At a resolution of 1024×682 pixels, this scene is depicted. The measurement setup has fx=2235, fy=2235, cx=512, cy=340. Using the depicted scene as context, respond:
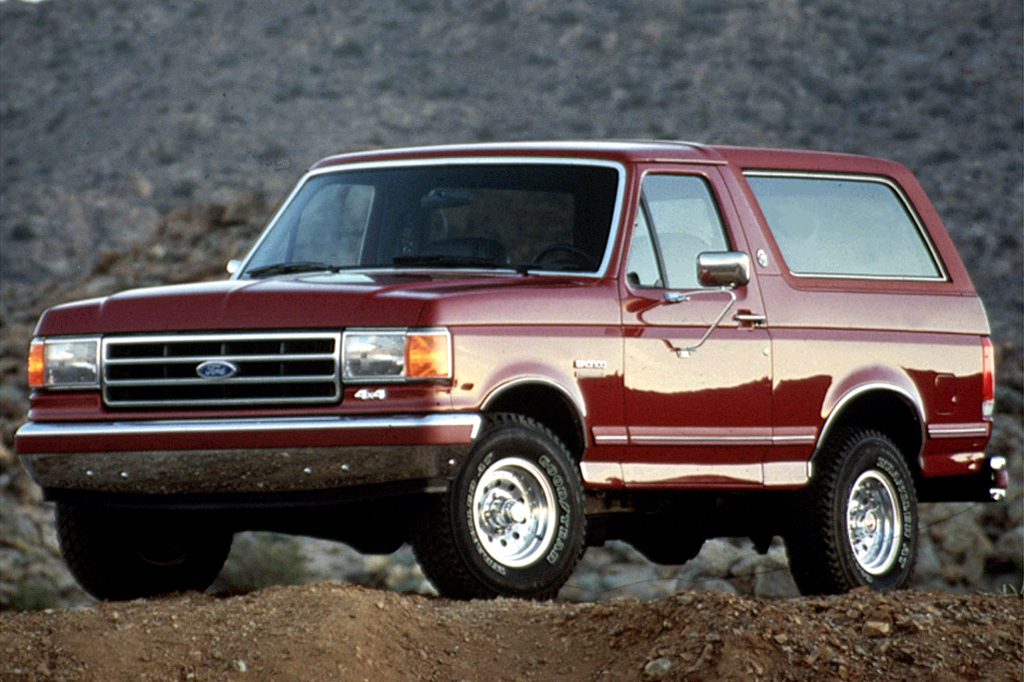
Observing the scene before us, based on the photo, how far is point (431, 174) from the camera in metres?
10.3

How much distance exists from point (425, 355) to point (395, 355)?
12 centimetres

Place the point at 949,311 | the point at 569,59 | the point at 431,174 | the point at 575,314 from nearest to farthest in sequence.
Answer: the point at 575,314
the point at 431,174
the point at 949,311
the point at 569,59

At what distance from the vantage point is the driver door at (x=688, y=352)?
9742 mm

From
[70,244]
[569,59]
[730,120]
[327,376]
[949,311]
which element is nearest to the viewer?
[327,376]

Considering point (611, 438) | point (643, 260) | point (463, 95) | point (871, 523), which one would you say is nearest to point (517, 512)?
point (611, 438)

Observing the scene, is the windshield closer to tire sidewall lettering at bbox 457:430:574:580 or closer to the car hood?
the car hood

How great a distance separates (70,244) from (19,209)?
124 inches

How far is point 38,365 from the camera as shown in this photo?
945 cm

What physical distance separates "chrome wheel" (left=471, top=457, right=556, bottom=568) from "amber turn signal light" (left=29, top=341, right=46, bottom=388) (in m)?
1.98

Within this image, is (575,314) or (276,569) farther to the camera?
(276,569)

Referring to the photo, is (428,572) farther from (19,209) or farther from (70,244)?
(19,209)

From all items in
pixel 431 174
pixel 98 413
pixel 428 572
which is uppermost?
pixel 431 174

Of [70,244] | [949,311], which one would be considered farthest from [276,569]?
[70,244]

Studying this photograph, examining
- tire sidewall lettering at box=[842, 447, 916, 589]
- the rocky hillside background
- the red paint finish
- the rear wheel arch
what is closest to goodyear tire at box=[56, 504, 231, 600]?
the red paint finish
